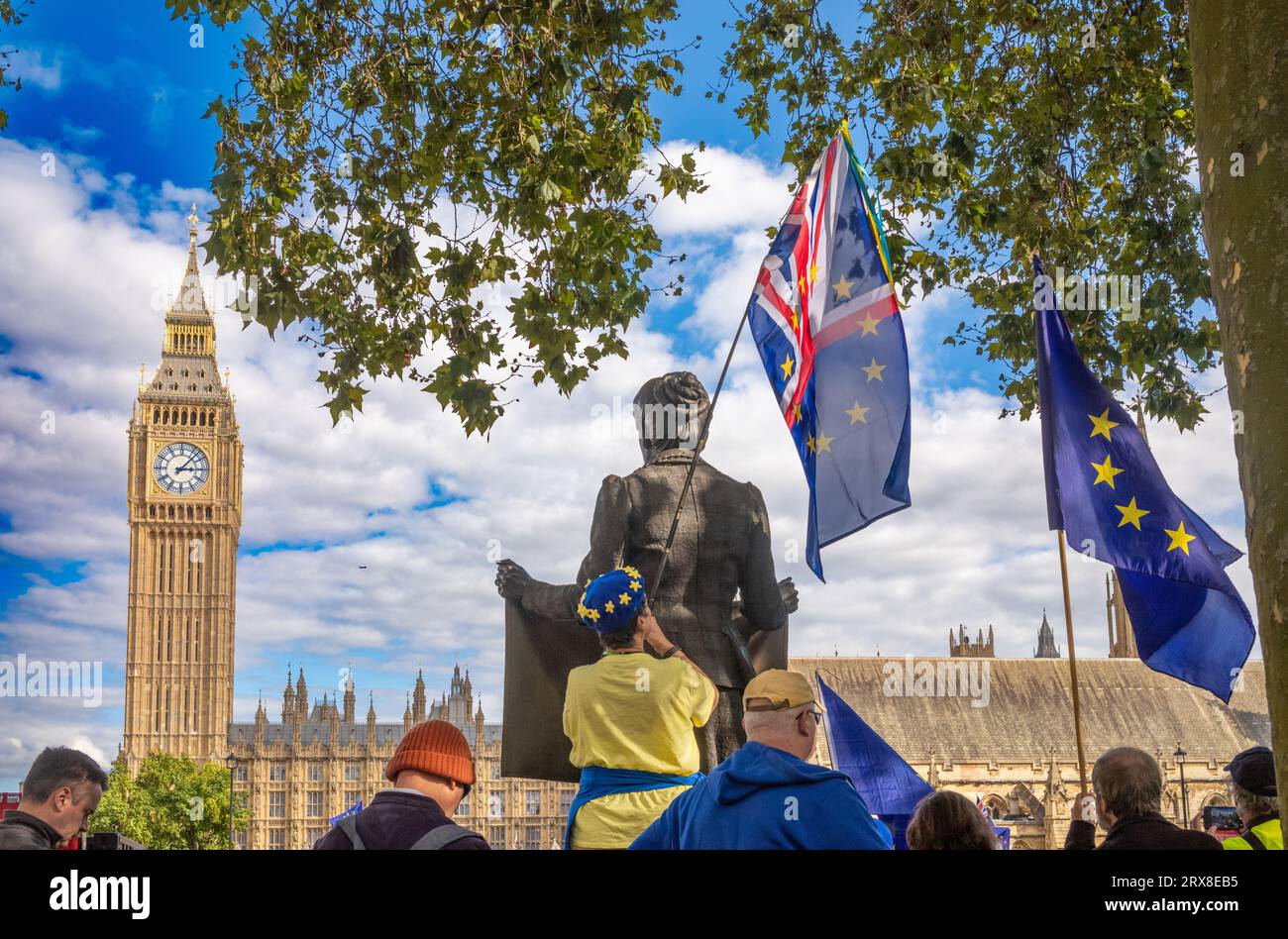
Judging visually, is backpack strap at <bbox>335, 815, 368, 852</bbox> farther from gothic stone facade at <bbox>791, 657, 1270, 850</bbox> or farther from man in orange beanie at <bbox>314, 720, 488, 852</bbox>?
gothic stone facade at <bbox>791, 657, 1270, 850</bbox>

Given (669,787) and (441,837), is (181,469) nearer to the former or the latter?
(669,787)

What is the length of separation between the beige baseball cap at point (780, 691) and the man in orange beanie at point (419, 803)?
769mm

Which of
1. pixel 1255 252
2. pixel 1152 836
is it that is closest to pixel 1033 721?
pixel 1152 836

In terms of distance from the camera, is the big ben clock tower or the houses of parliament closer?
the houses of parliament

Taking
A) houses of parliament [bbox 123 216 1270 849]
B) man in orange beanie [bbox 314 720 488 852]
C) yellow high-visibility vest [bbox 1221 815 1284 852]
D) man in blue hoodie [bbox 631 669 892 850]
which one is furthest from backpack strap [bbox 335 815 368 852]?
houses of parliament [bbox 123 216 1270 849]

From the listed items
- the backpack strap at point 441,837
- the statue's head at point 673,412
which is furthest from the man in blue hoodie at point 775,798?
the statue's head at point 673,412

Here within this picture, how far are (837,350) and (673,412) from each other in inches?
29.7

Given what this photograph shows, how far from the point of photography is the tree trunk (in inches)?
122

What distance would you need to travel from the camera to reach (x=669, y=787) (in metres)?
4.13

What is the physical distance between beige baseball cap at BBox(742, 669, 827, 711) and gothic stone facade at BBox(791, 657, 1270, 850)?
52.0 meters

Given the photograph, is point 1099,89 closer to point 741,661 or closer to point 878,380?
point 878,380

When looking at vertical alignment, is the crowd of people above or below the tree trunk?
below

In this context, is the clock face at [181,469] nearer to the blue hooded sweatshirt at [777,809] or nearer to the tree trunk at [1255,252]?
the blue hooded sweatshirt at [777,809]

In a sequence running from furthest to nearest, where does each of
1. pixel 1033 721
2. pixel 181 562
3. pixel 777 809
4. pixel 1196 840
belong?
pixel 181 562, pixel 1033 721, pixel 1196 840, pixel 777 809
